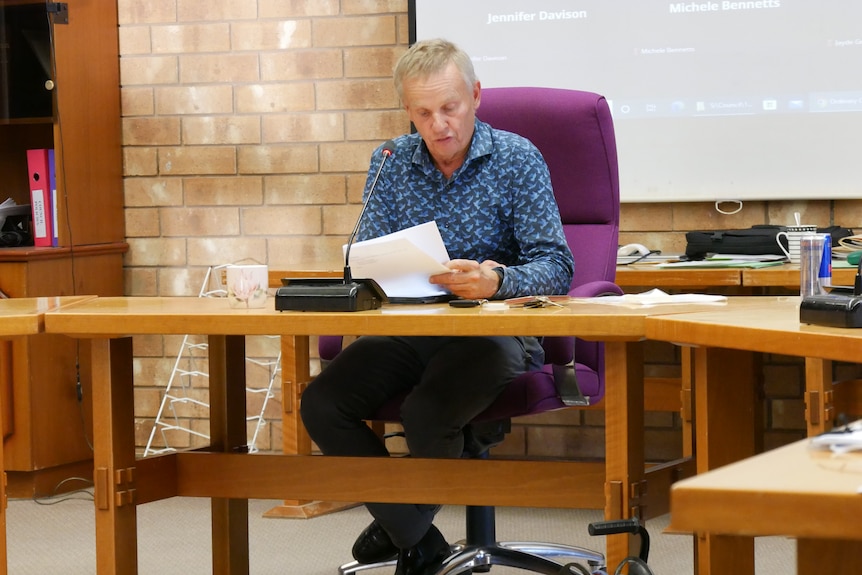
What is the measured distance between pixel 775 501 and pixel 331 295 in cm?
111

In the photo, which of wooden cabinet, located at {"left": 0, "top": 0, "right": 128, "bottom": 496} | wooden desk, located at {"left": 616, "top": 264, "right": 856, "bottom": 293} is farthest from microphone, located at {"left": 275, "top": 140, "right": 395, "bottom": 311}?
wooden cabinet, located at {"left": 0, "top": 0, "right": 128, "bottom": 496}

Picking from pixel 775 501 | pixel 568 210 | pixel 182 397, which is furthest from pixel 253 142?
pixel 775 501

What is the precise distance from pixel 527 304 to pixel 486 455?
2.24 ft

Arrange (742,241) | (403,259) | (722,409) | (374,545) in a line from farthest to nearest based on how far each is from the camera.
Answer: (742,241), (374,545), (403,259), (722,409)

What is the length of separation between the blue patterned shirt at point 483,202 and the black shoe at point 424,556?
1.87 ft

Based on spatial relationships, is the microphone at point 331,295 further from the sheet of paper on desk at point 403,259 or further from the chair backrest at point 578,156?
the chair backrest at point 578,156

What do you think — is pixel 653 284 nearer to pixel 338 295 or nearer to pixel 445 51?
pixel 445 51

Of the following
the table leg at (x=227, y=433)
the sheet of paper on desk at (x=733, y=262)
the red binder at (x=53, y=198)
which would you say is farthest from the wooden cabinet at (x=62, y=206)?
the sheet of paper on desk at (x=733, y=262)

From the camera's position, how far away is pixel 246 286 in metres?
1.78

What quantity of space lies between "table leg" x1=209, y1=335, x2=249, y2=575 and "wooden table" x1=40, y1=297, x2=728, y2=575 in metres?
0.01

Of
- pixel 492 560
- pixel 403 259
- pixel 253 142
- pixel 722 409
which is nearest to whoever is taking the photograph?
pixel 722 409

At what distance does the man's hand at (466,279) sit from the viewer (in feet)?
6.03

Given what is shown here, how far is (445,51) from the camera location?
217cm

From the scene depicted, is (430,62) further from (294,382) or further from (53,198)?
(53,198)
